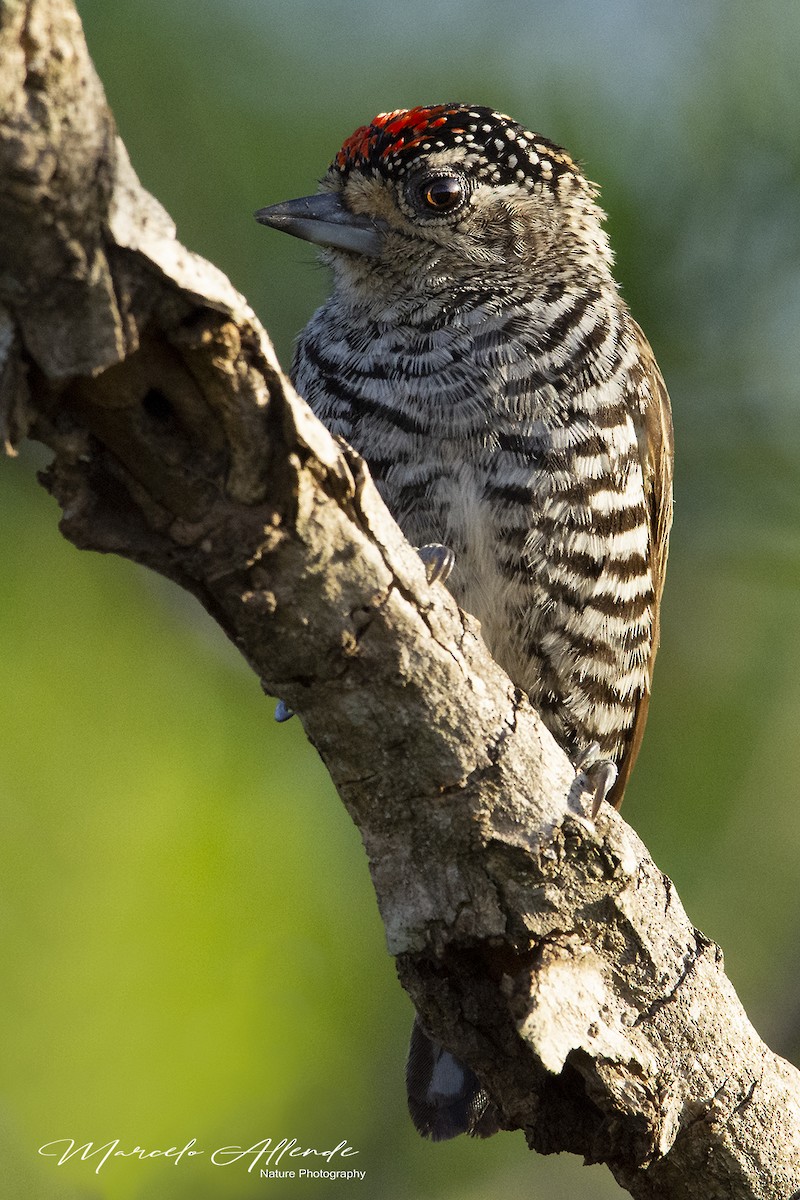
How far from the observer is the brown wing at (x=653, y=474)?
4.15m

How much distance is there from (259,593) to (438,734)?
0.53m

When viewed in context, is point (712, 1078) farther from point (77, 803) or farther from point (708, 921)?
point (708, 921)

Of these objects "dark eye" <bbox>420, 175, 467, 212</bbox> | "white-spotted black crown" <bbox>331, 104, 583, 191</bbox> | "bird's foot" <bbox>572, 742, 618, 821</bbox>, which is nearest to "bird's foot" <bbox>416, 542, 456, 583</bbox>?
"bird's foot" <bbox>572, 742, 618, 821</bbox>

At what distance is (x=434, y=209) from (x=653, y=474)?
47.1 inches

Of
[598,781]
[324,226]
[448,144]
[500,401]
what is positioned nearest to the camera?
[598,781]

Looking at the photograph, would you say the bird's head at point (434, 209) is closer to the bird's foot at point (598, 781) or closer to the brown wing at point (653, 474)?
the brown wing at point (653, 474)

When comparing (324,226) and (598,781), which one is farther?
(324,226)

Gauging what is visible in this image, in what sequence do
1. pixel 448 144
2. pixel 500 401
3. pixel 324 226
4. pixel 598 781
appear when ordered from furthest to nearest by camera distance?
pixel 448 144, pixel 324 226, pixel 500 401, pixel 598 781

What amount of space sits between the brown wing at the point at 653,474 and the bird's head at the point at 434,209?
51 cm

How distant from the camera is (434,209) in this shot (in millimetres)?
4215

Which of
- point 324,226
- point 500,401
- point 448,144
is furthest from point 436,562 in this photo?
point 448,144

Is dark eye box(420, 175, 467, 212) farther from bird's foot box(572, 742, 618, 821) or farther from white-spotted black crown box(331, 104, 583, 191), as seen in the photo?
bird's foot box(572, 742, 618, 821)

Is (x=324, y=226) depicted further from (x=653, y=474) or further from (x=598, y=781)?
(x=598, y=781)

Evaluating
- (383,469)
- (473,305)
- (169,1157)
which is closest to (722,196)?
(473,305)
